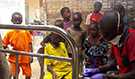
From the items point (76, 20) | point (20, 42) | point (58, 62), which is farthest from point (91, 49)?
point (20, 42)

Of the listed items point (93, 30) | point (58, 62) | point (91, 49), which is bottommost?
point (58, 62)

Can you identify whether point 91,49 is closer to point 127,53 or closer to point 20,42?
point 127,53

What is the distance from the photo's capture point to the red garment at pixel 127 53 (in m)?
3.66

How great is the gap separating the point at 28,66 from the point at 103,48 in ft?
7.84

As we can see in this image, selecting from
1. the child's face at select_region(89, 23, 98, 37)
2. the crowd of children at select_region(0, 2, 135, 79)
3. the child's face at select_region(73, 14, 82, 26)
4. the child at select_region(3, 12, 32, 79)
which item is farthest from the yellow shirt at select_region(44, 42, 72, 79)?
the child at select_region(3, 12, 32, 79)

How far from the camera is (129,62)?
374cm

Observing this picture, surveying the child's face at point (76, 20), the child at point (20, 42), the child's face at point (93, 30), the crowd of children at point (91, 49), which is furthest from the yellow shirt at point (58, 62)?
the child at point (20, 42)

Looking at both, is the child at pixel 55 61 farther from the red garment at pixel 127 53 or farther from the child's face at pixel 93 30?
the red garment at pixel 127 53

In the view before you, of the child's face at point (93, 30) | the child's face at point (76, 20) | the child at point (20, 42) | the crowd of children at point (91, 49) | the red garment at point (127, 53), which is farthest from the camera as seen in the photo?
the child at point (20, 42)

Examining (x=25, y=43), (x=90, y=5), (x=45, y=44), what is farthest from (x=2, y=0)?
(x=45, y=44)

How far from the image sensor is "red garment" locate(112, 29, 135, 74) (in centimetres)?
366

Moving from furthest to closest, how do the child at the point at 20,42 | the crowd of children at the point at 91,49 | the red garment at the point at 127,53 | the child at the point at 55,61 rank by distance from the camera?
the child at the point at 20,42
the child at the point at 55,61
the crowd of children at the point at 91,49
the red garment at the point at 127,53

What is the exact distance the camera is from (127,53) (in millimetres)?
3719

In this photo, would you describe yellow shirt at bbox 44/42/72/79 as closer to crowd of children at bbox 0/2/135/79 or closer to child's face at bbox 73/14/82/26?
crowd of children at bbox 0/2/135/79
